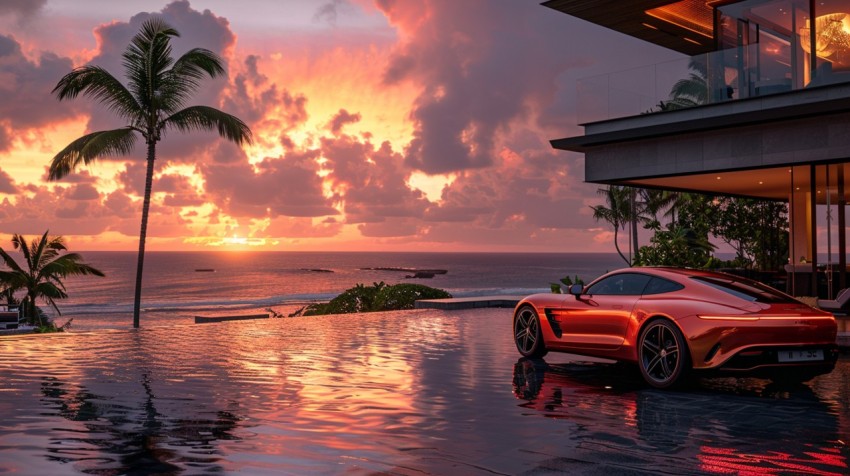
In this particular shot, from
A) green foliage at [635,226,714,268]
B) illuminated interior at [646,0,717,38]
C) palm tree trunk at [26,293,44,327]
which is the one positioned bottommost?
palm tree trunk at [26,293,44,327]

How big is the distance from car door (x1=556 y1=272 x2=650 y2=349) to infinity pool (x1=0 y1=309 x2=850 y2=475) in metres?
0.49

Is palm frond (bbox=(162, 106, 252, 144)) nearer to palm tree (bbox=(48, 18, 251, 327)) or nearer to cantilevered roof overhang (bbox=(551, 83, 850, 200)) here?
palm tree (bbox=(48, 18, 251, 327))

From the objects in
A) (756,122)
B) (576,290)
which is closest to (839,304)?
(756,122)

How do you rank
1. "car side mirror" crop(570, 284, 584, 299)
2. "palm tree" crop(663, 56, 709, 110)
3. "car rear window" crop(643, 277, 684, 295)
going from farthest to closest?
"palm tree" crop(663, 56, 709, 110) → "car side mirror" crop(570, 284, 584, 299) → "car rear window" crop(643, 277, 684, 295)

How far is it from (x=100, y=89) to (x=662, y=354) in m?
20.9

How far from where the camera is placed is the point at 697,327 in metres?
9.29

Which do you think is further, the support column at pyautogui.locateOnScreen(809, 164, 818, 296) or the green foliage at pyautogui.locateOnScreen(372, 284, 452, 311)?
the green foliage at pyautogui.locateOnScreen(372, 284, 452, 311)

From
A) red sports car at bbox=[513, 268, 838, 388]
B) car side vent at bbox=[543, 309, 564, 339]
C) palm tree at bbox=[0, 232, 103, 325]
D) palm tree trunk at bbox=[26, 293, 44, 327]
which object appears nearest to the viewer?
red sports car at bbox=[513, 268, 838, 388]

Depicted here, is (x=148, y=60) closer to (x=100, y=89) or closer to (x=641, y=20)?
(x=100, y=89)

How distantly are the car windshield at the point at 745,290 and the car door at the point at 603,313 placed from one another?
83 cm

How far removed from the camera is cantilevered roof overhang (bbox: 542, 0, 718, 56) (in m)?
23.0

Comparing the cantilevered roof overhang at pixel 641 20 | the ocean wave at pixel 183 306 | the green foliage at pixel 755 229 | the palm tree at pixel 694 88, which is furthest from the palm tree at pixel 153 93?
the ocean wave at pixel 183 306

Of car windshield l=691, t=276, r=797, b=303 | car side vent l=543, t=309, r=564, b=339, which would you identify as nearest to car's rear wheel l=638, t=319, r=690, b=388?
car windshield l=691, t=276, r=797, b=303

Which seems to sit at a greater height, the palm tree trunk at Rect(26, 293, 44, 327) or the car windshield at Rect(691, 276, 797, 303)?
the car windshield at Rect(691, 276, 797, 303)
